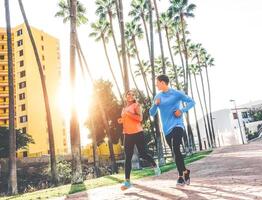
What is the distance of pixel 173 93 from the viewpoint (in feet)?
18.2

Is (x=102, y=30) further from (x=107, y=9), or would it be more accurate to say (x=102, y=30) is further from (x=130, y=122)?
(x=130, y=122)

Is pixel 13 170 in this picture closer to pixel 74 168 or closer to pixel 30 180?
pixel 74 168

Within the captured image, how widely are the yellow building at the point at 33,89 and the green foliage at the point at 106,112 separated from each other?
14795 millimetres

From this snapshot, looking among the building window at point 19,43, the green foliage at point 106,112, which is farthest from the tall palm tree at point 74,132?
Answer: the building window at point 19,43

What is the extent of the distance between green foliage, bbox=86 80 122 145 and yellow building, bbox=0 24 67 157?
14795 millimetres

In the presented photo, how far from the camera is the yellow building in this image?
6053 centimetres

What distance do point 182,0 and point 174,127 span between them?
35.8 m

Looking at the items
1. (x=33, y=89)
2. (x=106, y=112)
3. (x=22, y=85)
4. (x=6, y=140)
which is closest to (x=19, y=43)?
(x=22, y=85)

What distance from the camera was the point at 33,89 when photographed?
63.1 m

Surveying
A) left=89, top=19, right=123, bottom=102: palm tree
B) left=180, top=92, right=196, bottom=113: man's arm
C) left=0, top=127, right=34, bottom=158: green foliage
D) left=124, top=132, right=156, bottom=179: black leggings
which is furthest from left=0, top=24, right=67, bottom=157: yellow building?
left=180, top=92, right=196, bottom=113: man's arm

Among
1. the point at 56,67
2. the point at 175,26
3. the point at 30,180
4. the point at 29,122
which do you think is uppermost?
the point at 56,67

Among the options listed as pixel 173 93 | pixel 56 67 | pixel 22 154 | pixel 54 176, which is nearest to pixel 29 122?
pixel 22 154

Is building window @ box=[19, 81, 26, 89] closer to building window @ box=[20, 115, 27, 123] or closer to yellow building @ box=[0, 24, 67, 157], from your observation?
yellow building @ box=[0, 24, 67, 157]

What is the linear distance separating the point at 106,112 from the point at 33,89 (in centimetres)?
2184
